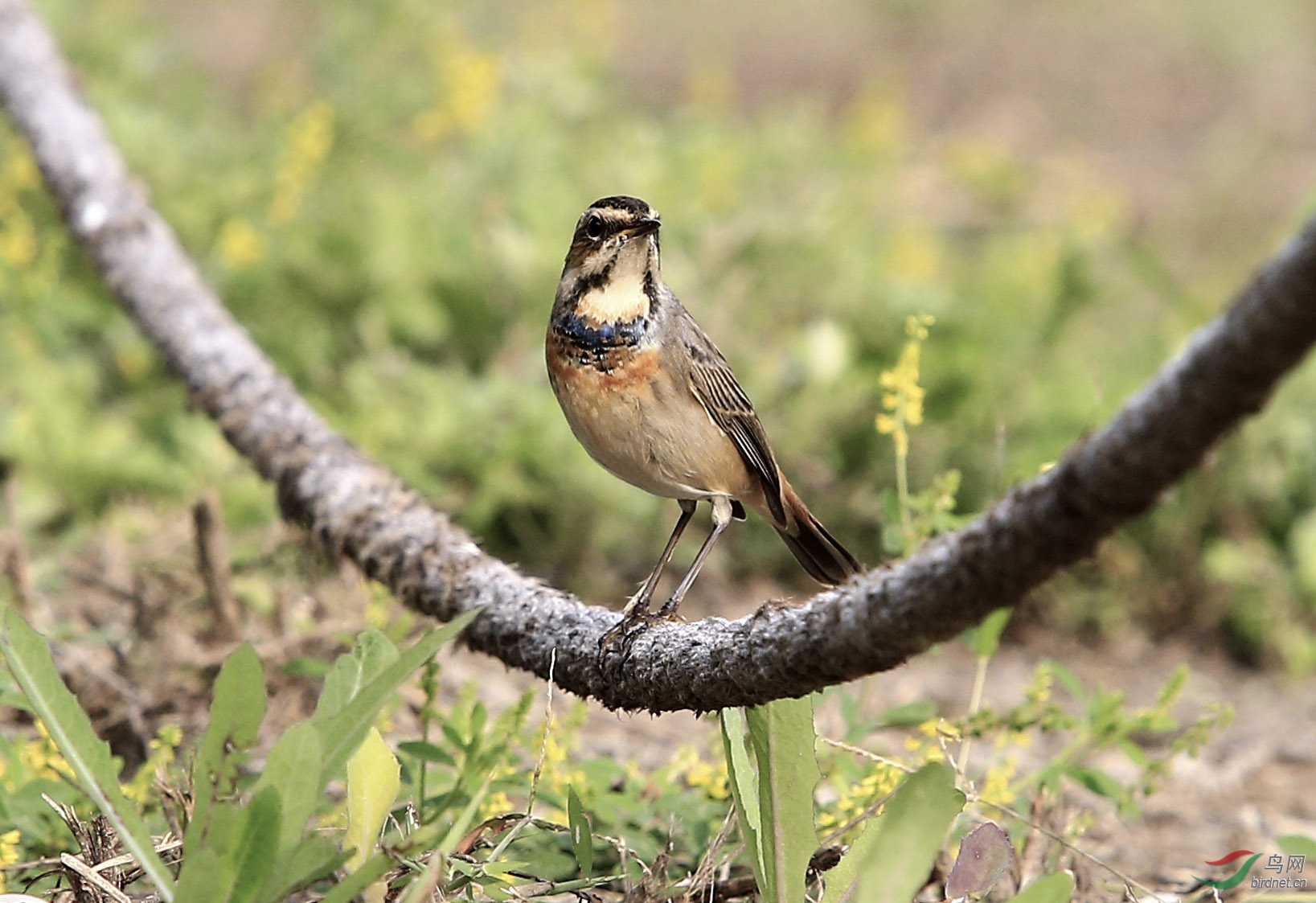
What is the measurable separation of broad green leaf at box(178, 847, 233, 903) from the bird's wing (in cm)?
225

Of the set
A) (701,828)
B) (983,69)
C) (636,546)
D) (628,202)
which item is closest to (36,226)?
(636,546)

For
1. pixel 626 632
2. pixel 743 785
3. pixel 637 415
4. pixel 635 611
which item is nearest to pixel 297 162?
pixel 637 415

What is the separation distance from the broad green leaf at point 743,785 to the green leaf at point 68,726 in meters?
1.06

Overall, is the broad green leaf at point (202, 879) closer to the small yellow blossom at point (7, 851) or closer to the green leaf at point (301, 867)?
the green leaf at point (301, 867)

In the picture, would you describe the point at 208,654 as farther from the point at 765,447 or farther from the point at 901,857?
the point at 901,857

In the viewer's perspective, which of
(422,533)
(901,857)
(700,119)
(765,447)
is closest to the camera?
(901,857)

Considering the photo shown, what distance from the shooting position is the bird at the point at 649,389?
13.4 ft

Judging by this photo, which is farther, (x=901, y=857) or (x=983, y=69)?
(x=983, y=69)

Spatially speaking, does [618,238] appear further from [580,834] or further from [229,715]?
[229,715]

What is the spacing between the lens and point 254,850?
2.49 metres

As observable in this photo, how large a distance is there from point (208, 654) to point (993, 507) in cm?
288

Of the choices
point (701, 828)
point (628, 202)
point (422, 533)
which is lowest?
point (701, 828)

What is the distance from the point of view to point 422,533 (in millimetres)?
3969
